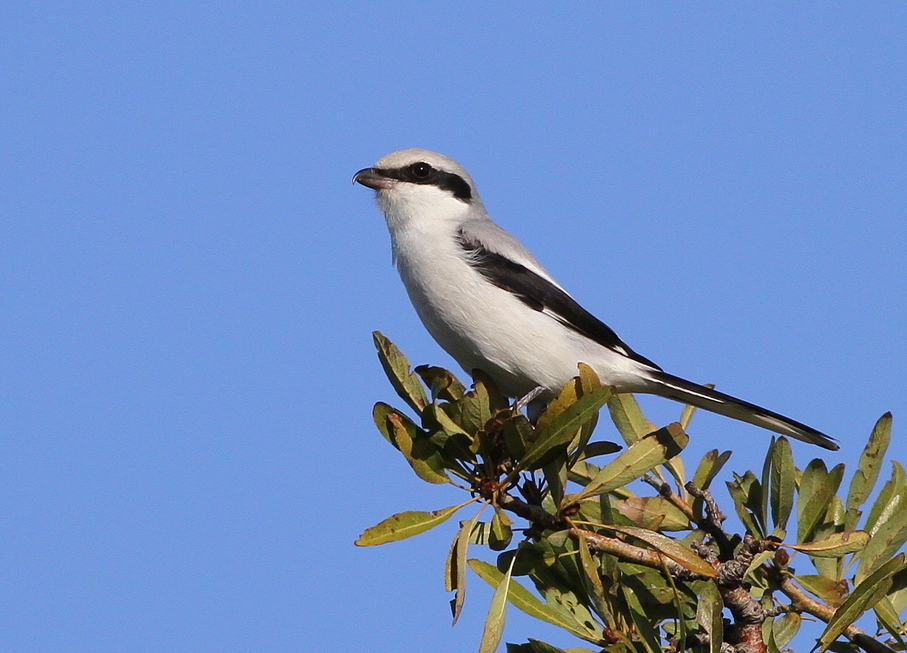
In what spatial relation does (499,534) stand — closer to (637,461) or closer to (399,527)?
(399,527)

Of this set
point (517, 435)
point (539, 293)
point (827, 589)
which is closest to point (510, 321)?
point (539, 293)

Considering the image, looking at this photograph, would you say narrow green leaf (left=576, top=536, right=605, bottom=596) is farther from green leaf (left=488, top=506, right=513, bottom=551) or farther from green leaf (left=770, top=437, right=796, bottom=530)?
green leaf (left=770, top=437, right=796, bottom=530)

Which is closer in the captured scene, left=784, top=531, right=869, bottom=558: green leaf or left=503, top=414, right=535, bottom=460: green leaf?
left=784, top=531, right=869, bottom=558: green leaf

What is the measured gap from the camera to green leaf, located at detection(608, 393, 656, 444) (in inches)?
149

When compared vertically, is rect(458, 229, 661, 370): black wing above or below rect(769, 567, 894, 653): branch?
above

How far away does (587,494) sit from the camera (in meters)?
3.13

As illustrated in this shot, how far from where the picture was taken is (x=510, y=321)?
4.63m

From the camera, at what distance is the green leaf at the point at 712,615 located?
2.59 metres

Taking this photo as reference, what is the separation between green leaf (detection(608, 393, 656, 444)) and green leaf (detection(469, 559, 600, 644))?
1.04 metres

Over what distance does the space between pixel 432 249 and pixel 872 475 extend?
232cm

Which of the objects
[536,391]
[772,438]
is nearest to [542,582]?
[772,438]

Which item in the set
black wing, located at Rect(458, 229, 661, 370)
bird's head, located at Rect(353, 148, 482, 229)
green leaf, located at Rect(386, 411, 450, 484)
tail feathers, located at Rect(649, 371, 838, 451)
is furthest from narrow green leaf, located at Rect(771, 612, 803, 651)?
bird's head, located at Rect(353, 148, 482, 229)

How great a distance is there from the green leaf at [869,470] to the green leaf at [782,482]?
0.21 m

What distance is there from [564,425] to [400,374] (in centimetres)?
54
